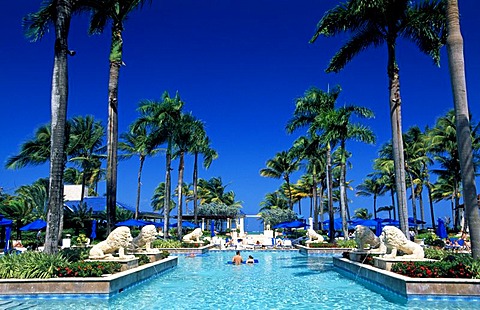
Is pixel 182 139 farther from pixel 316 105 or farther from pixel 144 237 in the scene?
pixel 144 237

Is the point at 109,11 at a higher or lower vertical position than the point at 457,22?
higher

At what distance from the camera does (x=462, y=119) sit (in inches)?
463

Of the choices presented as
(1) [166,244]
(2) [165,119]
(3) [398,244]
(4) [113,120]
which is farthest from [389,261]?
(2) [165,119]

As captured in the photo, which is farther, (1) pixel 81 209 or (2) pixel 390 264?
(1) pixel 81 209

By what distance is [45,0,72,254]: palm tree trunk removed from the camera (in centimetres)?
1234

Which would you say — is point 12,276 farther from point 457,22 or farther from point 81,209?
point 81,209

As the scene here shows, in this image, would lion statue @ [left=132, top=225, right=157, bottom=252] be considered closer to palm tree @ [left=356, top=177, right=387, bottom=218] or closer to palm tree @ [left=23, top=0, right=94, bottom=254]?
palm tree @ [left=23, top=0, right=94, bottom=254]

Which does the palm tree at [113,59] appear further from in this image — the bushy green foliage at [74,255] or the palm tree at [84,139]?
the palm tree at [84,139]

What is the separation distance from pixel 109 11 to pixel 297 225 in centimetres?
2748

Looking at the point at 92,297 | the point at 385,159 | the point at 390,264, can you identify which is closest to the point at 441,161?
the point at 385,159

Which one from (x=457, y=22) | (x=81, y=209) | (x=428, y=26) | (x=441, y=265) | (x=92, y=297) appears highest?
(x=428, y=26)

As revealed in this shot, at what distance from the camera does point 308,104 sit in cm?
3095

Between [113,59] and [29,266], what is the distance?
32.5 ft

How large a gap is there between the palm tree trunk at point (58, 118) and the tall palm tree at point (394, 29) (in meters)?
10.3
